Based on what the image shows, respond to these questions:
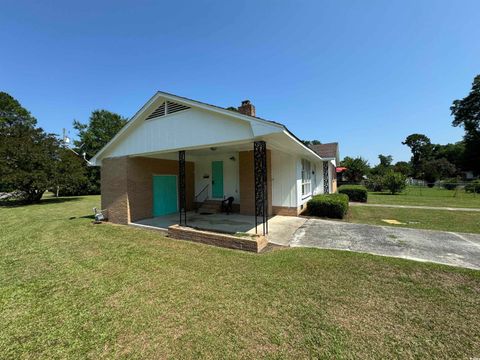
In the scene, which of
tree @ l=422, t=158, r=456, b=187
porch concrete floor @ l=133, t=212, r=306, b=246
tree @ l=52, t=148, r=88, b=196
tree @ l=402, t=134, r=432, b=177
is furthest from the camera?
tree @ l=402, t=134, r=432, b=177

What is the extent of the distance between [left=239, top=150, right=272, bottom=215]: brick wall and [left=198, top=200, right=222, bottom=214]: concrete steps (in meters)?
1.42

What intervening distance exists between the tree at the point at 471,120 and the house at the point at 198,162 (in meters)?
54.7

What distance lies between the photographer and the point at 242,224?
8.60 metres

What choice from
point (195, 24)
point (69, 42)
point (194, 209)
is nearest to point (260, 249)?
point (194, 209)

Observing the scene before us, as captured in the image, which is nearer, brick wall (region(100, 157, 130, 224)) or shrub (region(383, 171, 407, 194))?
brick wall (region(100, 157, 130, 224))

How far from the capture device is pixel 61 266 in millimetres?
5082

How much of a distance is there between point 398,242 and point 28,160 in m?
26.1

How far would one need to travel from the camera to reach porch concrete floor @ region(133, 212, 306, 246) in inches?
284

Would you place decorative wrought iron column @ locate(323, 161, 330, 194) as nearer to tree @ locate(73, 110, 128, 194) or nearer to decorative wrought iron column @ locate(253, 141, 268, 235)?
decorative wrought iron column @ locate(253, 141, 268, 235)

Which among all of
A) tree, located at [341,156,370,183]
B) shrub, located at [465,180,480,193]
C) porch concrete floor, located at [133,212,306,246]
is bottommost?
porch concrete floor, located at [133,212,306,246]

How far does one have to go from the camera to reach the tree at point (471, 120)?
44225 mm

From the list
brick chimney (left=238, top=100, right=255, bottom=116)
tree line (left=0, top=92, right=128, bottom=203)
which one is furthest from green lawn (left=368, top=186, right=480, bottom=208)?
tree line (left=0, top=92, right=128, bottom=203)

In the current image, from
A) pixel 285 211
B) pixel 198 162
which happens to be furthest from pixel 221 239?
pixel 198 162

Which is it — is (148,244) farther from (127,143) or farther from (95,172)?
(95,172)
